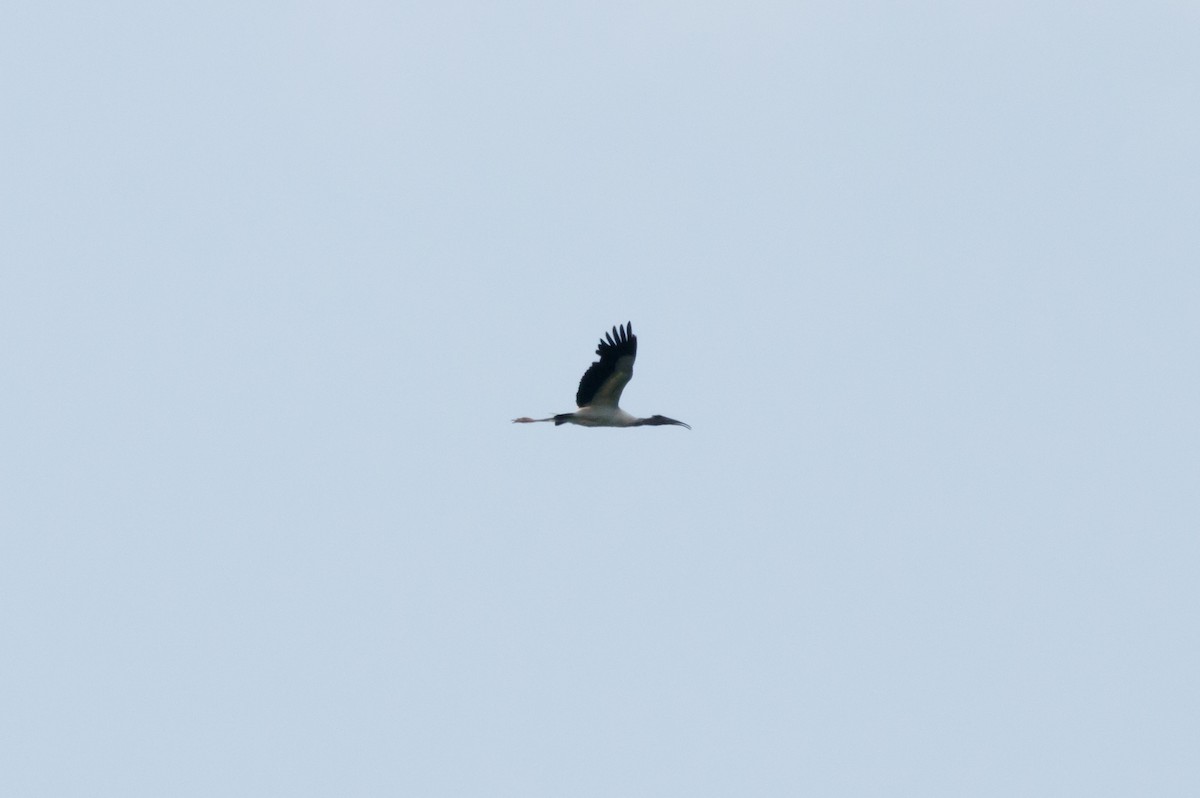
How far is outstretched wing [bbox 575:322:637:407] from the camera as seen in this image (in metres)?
55.5

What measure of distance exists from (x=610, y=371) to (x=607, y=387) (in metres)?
0.53

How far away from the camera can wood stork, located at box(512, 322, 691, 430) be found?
55531mm

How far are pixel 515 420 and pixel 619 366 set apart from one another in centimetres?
229

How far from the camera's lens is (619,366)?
183 ft

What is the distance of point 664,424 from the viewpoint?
2290 inches

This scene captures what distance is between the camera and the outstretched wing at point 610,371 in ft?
182

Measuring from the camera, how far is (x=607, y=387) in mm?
56188

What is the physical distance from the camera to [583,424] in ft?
187

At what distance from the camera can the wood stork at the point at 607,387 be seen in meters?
55.5

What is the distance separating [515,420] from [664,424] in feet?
10.6

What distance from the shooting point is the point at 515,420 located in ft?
185

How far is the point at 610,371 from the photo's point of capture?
5575 centimetres

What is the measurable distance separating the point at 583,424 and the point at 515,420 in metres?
1.35
